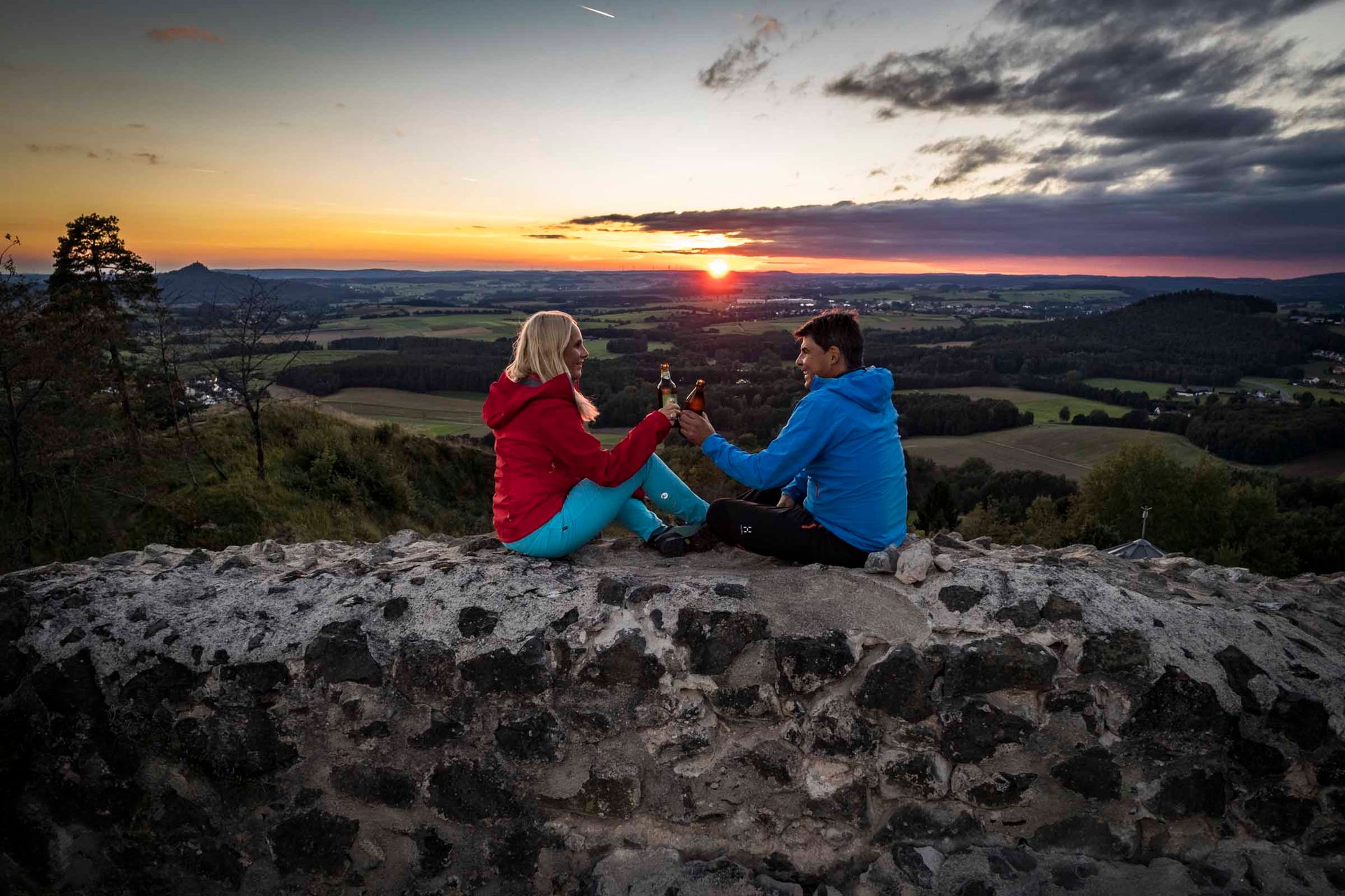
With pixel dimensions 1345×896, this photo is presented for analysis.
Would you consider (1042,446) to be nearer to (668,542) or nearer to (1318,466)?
(1318,466)

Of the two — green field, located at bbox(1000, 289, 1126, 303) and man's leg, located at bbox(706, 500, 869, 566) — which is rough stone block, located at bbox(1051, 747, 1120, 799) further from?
green field, located at bbox(1000, 289, 1126, 303)

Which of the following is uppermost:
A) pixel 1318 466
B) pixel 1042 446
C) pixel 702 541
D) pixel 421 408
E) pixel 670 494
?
pixel 670 494

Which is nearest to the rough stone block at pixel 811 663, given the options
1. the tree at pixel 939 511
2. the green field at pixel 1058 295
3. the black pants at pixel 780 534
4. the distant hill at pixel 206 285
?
the black pants at pixel 780 534

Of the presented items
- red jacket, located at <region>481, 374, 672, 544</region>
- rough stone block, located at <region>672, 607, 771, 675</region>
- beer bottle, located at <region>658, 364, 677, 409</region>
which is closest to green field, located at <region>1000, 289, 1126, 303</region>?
beer bottle, located at <region>658, 364, 677, 409</region>

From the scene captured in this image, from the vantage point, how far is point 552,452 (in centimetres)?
393

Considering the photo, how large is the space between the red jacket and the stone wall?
2.09ft

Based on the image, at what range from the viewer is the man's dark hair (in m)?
3.97

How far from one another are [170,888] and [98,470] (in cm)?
1116

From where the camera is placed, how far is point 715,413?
3172 centimetres

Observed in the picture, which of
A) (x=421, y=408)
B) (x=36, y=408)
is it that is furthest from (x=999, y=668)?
(x=421, y=408)

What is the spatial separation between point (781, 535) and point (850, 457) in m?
0.61

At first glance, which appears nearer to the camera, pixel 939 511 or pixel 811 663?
pixel 811 663

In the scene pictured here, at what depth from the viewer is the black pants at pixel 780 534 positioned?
3.75 m

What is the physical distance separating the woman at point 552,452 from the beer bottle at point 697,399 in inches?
12.1
